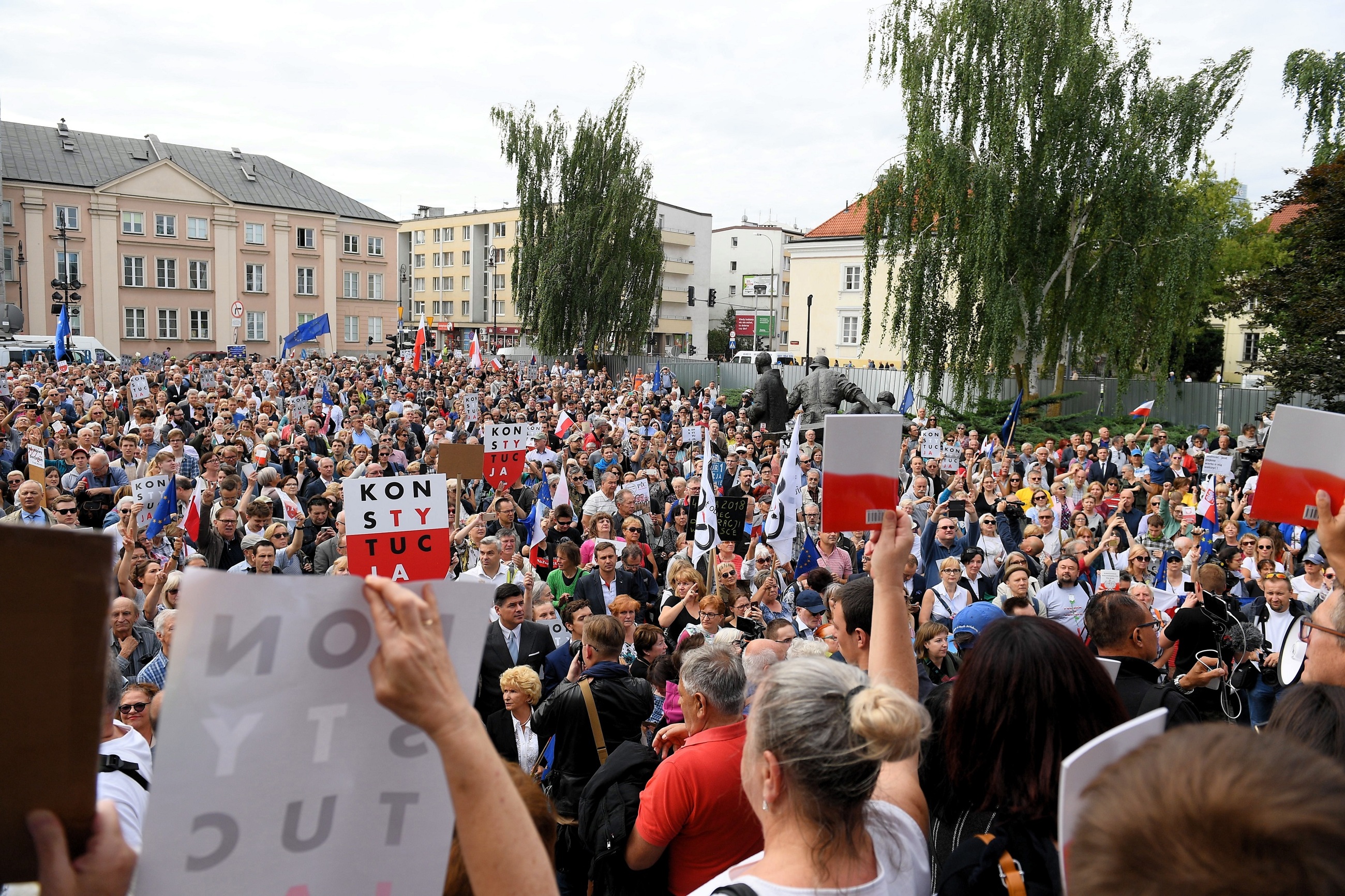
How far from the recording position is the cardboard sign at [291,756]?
1.50m

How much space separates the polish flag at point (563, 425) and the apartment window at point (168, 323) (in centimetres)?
5107

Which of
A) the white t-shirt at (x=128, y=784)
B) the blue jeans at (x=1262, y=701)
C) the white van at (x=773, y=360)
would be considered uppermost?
the white van at (x=773, y=360)

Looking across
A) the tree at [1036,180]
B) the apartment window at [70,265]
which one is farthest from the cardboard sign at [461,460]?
the apartment window at [70,265]

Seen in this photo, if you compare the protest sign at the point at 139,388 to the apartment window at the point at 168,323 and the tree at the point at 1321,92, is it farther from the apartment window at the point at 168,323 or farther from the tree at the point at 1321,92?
the apartment window at the point at 168,323

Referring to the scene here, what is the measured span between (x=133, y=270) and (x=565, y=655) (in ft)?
205

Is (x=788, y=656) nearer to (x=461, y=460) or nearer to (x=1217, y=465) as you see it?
(x=461, y=460)

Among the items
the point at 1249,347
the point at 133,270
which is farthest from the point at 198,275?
the point at 1249,347

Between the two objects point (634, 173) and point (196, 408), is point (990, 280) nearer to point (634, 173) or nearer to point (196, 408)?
point (196, 408)

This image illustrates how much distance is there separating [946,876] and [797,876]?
1.41 feet

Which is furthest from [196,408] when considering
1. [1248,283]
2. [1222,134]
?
[1248,283]

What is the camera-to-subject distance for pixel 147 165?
5925 centimetres

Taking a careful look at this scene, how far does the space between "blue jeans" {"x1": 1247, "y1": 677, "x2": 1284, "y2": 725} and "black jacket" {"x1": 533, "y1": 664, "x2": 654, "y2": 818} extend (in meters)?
3.77

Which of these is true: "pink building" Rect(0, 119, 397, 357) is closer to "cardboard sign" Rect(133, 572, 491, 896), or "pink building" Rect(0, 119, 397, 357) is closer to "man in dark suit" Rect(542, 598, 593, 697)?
"man in dark suit" Rect(542, 598, 593, 697)

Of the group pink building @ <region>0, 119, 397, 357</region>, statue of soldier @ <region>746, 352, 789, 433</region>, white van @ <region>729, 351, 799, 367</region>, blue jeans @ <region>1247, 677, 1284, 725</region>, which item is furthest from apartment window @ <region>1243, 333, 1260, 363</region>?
blue jeans @ <region>1247, 677, 1284, 725</region>
